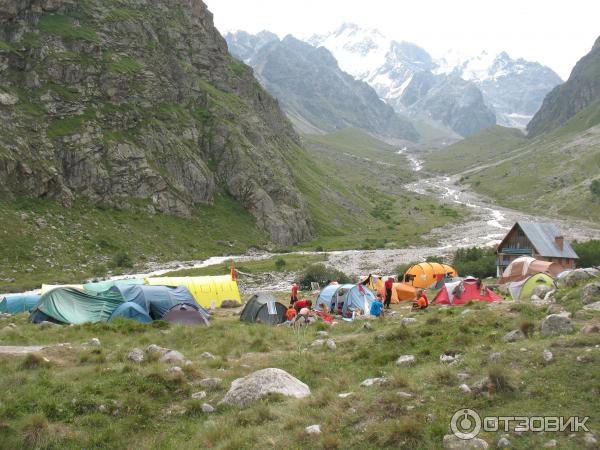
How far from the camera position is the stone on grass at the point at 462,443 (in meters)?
10.2

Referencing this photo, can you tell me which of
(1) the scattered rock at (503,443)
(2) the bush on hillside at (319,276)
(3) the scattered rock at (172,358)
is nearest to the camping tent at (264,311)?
(3) the scattered rock at (172,358)

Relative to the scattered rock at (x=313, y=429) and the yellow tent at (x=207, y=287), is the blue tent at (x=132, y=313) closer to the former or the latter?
the yellow tent at (x=207, y=287)

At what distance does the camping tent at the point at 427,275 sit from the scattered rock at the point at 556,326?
29.1 metres

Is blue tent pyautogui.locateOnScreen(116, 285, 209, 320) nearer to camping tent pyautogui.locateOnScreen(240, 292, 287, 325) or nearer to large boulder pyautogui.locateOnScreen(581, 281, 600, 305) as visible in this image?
camping tent pyautogui.locateOnScreen(240, 292, 287, 325)

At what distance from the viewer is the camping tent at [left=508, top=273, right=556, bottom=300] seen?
1210 inches

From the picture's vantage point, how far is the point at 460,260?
59.6m

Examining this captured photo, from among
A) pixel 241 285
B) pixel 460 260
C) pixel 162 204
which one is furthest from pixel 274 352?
pixel 162 204

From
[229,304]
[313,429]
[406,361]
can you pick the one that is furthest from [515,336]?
[229,304]

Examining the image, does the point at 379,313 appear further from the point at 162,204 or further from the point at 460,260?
the point at 162,204

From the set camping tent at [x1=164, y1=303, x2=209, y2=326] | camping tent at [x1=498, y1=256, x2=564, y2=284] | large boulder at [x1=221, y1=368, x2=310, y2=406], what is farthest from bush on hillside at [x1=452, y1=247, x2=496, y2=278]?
large boulder at [x1=221, y1=368, x2=310, y2=406]

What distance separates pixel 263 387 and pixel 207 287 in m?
22.3

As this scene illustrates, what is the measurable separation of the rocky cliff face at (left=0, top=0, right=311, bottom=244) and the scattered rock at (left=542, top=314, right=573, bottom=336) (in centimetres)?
5540

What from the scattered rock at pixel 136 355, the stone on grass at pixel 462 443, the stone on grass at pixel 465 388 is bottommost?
the scattered rock at pixel 136 355

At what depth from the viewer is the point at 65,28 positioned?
7506 centimetres
